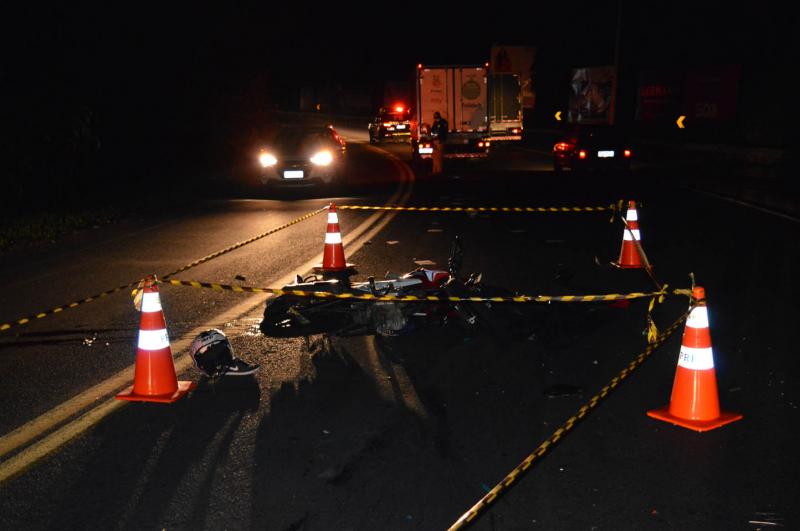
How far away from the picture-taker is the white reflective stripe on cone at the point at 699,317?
18.1ft

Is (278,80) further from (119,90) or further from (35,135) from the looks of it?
(35,135)

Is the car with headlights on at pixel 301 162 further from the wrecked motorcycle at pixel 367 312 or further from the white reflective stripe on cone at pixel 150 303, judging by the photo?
the white reflective stripe on cone at pixel 150 303

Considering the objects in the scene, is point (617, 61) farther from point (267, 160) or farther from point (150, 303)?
point (150, 303)

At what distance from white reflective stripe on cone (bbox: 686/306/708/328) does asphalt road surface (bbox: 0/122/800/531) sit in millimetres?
664

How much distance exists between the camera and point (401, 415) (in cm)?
Answer: 566

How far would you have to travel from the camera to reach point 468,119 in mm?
31922

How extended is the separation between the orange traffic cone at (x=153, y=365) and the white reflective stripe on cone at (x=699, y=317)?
339 cm

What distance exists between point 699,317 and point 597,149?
69.2 ft

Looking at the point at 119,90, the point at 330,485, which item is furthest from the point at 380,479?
the point at 119,90

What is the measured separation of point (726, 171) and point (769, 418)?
22.4m

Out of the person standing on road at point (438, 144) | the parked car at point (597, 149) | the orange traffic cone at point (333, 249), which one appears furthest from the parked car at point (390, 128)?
the orange traffic cone at point (333, 249)

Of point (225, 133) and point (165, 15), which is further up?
point (165, 15)

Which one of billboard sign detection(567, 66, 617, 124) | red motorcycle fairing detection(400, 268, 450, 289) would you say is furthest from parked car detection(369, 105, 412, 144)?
red motorcycle fairing detection(400, 268, 450, 289)

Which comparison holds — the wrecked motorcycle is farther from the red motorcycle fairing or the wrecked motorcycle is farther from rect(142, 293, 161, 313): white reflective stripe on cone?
rect(142, 293, 161, 313): white reflective stripe on cone
